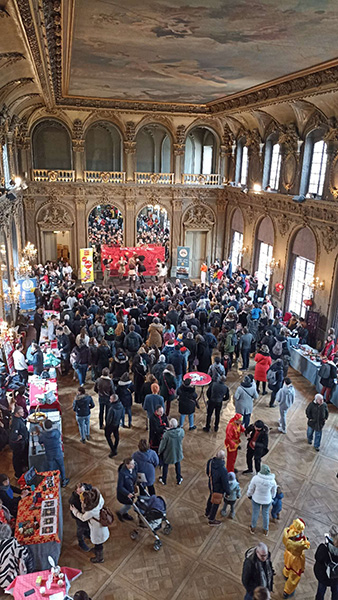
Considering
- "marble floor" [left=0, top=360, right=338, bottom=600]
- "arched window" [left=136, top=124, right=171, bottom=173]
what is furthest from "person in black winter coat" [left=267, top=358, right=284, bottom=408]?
"arched window" [left=136, top=124, right=171, bottom=173]

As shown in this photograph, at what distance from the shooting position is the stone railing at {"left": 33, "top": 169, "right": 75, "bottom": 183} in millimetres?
21828

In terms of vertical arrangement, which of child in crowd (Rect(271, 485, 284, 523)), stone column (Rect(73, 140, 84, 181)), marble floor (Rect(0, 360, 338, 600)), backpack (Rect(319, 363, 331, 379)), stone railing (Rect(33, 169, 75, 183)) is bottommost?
marble floor (Rect(0, 360, 338, 600))

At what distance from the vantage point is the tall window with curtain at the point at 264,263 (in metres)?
19.9

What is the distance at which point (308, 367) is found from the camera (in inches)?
499

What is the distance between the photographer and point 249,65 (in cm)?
1138

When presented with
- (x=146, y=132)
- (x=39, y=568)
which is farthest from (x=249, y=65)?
(x=146, y=132)

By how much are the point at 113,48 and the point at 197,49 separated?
1.90 metres

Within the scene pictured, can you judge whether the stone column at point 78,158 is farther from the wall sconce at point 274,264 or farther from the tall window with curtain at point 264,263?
the wall sconce at point 274,264

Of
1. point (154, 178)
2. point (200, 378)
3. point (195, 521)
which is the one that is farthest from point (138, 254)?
point (195, 521)

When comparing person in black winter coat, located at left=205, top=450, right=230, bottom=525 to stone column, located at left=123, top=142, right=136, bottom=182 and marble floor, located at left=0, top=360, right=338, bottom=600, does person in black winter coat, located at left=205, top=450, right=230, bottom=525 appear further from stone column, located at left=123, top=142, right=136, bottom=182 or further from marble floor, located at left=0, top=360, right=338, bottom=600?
stone column, located at left=123, top=142, right=136, bottom=182

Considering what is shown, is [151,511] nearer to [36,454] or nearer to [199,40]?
[36,454]

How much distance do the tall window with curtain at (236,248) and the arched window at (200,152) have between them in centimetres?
390

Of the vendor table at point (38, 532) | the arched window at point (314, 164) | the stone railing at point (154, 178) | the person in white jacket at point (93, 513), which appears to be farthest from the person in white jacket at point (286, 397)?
the stone railing at point (154, 178)

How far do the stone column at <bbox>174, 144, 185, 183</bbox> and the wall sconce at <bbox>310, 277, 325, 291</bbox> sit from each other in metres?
10.6
